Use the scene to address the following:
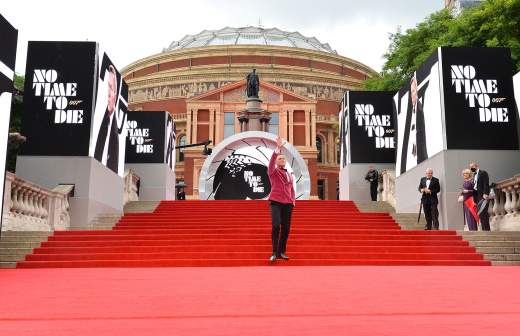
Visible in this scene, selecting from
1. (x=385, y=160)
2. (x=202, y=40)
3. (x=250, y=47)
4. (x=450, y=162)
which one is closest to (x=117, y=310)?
(x=450, y=162)

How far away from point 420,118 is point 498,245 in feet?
A: 16.6

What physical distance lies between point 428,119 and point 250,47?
55.0m

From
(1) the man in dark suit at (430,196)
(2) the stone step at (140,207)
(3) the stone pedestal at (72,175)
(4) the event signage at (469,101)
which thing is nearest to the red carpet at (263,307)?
(1) the man in dark suit at (430,196)

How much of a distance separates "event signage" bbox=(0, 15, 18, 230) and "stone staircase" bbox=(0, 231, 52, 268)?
46.9 inches

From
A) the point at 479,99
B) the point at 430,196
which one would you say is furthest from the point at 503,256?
the point at 479,99

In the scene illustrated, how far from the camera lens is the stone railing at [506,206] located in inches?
437

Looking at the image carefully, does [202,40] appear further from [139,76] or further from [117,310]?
[117,310]

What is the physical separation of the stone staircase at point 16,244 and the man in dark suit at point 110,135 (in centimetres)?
403

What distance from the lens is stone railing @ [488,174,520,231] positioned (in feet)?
36.4

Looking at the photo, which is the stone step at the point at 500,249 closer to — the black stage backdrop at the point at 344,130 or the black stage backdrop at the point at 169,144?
the black stage backdrop at the point at 344,130

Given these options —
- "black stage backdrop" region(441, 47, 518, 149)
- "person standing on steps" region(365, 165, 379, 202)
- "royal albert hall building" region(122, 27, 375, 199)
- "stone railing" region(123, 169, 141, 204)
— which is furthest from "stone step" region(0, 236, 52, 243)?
"royal albert hall building" region(122, 27, 375, 199)

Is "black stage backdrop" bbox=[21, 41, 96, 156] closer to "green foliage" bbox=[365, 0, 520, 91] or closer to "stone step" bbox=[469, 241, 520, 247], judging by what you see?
→ "stone step" bbox=[469, 241, 520, 247]

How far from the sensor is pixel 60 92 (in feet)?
46.1

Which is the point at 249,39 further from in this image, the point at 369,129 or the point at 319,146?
the point at 369,129
